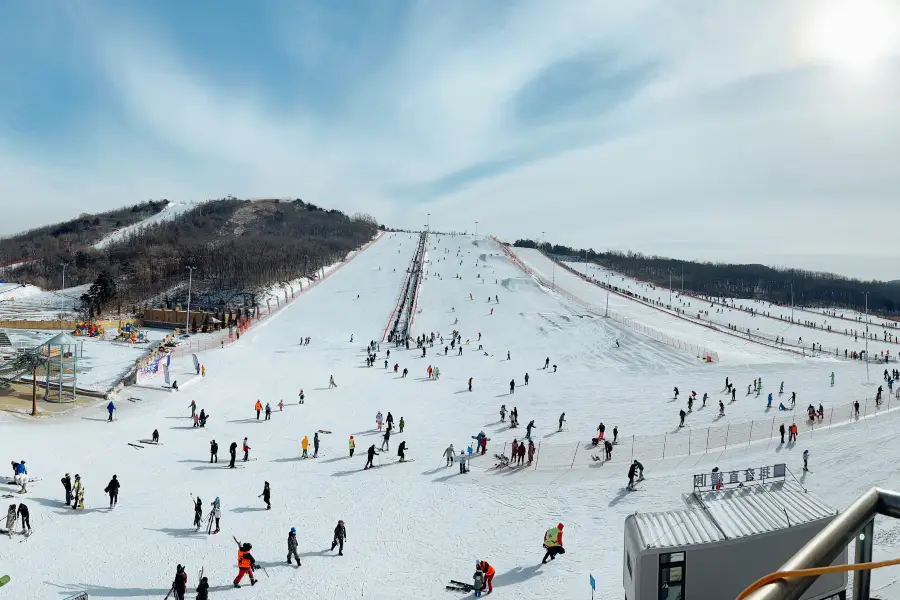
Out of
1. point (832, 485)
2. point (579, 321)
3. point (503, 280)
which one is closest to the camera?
point (832, 485)

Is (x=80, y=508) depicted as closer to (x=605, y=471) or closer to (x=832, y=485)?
(x=605, y=471)

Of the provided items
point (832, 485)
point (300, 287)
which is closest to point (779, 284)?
point (300, 287)

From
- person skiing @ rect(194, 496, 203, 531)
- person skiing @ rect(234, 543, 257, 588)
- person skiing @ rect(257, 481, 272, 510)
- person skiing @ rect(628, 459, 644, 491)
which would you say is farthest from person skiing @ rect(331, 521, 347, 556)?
person skiing @ rect(628, 459, 644, 491)

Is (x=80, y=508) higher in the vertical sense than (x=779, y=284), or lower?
lower

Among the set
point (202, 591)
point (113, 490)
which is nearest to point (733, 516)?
point (202, 591)

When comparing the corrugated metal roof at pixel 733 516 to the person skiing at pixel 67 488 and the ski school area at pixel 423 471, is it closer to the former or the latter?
the ski school area at pixel 423 471

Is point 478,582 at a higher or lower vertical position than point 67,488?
lower

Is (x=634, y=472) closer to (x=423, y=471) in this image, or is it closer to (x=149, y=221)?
(x=423, y=471)
